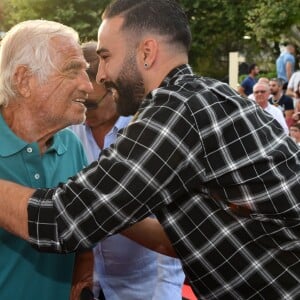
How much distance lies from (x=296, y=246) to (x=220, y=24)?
25.8 metres

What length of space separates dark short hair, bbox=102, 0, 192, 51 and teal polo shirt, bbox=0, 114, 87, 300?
61cm

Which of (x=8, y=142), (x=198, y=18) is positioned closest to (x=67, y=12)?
(x=198, y=18)

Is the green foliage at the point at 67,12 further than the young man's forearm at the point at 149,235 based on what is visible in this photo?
Yes

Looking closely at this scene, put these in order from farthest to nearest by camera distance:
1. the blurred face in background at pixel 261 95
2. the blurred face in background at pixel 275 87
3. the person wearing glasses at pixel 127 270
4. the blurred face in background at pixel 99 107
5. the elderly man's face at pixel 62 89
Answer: the blurred face in background at pixel 275 87 → the blurred face in background at pixel 261 95 → the blurred face in background at pixel 99 107 → the person wearing glasses at pixel 127 270 → the elderly man's face at pixel 62 89

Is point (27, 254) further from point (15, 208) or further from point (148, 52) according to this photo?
point (148, 52)

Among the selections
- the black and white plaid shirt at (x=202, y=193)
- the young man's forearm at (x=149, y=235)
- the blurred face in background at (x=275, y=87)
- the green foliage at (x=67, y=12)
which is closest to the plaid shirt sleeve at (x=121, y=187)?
the black and white plaid shirt at (x=202, y=193)

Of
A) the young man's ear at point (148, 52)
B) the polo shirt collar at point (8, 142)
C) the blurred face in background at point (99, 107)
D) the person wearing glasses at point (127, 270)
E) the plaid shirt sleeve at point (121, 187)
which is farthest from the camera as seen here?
the blurred face in background at point (99, 107)

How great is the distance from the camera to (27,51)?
7.79 feet

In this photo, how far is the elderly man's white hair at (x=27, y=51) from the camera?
2373mm

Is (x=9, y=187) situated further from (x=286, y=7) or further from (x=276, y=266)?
(x=286, y=7)

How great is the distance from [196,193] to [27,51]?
92 centimetres

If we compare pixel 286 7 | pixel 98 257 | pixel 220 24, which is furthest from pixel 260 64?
pixel 98 257

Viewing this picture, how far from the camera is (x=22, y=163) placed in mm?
2334

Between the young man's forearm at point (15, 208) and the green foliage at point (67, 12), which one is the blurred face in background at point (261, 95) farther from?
the green foliage at point (67, 12)
